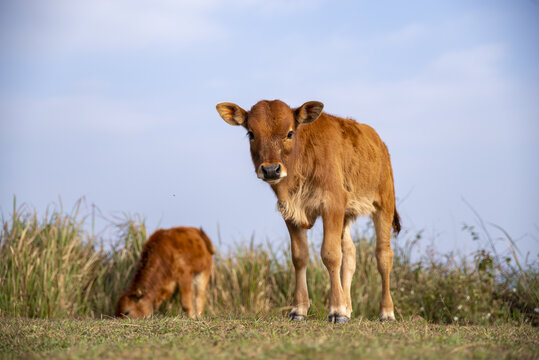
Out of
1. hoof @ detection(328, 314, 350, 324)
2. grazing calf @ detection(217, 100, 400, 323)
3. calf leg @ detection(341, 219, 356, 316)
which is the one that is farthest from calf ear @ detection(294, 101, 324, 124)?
hoof @ detection(328, 314, 350, 324)

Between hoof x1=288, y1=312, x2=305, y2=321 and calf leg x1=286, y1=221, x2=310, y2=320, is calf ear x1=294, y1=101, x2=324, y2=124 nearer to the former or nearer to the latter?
calf leg x1=286, y1=221, x2=310, y2=320

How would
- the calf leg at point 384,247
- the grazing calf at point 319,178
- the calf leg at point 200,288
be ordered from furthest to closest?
the calf leg at point 200,288
the calf leg at point 384,247
the grazing calf at point 319,178

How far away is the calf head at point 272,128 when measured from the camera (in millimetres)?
6617

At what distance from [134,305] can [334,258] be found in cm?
560

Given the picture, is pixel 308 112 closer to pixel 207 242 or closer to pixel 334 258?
pixel 334 258

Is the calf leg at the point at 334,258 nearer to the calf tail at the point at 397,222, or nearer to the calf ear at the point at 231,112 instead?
the calf ear at the point at 231,112

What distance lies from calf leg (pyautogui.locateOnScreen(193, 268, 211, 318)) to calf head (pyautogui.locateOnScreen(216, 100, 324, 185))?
5632 mm

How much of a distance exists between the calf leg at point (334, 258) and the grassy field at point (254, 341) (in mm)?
274

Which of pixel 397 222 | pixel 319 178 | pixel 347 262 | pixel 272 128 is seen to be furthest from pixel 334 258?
pixel 397 222

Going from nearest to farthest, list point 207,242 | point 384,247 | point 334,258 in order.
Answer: point 334,258 < point 384,247 < point 207,242

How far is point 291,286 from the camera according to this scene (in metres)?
12.0

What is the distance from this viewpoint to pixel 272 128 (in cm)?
691

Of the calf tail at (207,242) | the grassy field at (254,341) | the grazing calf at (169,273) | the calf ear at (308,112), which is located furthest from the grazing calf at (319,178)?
the calf tail at (207,242)

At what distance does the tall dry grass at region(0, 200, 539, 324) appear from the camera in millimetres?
11008
